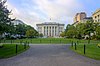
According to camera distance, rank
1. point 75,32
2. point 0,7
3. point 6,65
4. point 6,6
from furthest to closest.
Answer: point 75,32, point 6,6, point 0,7, point 6,65

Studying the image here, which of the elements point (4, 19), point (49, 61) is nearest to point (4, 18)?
point (4, 19)

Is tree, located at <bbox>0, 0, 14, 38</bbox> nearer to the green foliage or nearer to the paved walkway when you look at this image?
the green foliage

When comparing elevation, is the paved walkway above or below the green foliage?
below

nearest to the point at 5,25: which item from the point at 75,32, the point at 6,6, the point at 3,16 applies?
the point at 3,16

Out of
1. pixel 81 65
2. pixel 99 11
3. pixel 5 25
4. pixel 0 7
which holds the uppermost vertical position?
pixel 99 11

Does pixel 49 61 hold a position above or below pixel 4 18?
below

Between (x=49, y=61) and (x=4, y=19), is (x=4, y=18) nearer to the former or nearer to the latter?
(x=4, y=19)

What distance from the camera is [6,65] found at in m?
12.6

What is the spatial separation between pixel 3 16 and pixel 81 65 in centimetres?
1606

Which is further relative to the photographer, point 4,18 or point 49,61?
point 4,18

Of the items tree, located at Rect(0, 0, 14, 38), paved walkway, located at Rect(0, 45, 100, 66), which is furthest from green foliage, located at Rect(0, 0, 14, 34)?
paved walkway, located at Rect(0, 45, 100, 66)

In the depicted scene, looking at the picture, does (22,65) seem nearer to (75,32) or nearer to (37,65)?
(37,65)

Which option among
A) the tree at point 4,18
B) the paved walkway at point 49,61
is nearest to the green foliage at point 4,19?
the tree at point 4,18

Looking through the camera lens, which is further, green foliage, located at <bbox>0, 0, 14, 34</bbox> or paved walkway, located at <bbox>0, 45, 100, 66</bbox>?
green foliage, located at <bbox>0, 0, 14, 34</bbox>
